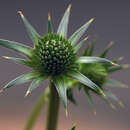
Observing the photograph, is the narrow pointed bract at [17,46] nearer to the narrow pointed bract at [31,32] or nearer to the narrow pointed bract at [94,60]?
the narrow pointed bract at [31,32]

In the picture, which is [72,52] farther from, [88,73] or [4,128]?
[4,128]

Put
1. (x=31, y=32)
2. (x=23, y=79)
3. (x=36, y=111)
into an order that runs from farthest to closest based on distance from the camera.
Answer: (x=36, y=111)
(x=31, y=32)
(x=23, y=79)

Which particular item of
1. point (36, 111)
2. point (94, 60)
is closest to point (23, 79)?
point (94, 60)

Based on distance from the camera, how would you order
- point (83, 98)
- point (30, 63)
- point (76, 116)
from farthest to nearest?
point (83, 98) < point (76, 116) < point (30, 63)

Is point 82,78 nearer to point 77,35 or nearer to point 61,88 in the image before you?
point 61,88

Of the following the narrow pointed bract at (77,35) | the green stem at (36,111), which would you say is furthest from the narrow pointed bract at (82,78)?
the green stem at (36,111)

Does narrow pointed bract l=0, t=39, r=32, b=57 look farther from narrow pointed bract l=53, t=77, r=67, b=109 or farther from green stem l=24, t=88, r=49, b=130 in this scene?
green stem l=24, t=88, r=49, b=130

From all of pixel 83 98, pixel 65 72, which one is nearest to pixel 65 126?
pixel 83 98
